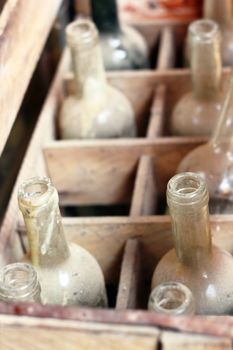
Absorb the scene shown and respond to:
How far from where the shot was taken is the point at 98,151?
1072mm

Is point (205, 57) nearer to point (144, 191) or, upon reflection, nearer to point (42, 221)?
point (144, 191)

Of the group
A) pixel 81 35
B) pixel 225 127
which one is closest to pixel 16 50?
pixel 81 35

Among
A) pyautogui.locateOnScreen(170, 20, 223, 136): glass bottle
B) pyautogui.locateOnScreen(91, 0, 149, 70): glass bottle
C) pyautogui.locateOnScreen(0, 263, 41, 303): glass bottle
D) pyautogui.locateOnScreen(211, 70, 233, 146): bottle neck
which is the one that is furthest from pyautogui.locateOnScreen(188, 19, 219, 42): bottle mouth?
pyautogui.locateOnScreen(0, 263, 41, 303): glass bottle

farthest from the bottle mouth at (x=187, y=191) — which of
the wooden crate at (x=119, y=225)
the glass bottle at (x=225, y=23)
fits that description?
the glass bottle at (x=225, y=23)

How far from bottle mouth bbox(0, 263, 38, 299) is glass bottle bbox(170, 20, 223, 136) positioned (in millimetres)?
420

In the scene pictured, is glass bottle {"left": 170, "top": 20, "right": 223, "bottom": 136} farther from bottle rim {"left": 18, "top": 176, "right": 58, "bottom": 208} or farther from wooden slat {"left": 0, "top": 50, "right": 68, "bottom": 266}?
bottle rim {"left": 18, "top": 176, "right": 58, "bottom": 208}

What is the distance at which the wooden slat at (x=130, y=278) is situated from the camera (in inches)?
32.0

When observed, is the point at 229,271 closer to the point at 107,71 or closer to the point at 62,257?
the point at 62,257

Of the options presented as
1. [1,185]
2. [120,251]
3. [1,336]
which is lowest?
[1,185]

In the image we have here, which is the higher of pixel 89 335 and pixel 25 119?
pixel 89 335

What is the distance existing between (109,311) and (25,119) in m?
0.91

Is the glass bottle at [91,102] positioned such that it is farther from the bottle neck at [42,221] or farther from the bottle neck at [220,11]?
the bottle neck at [42,221]

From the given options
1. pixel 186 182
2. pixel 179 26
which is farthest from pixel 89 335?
pixel 179 26

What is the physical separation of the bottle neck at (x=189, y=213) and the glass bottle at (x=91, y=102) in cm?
37
